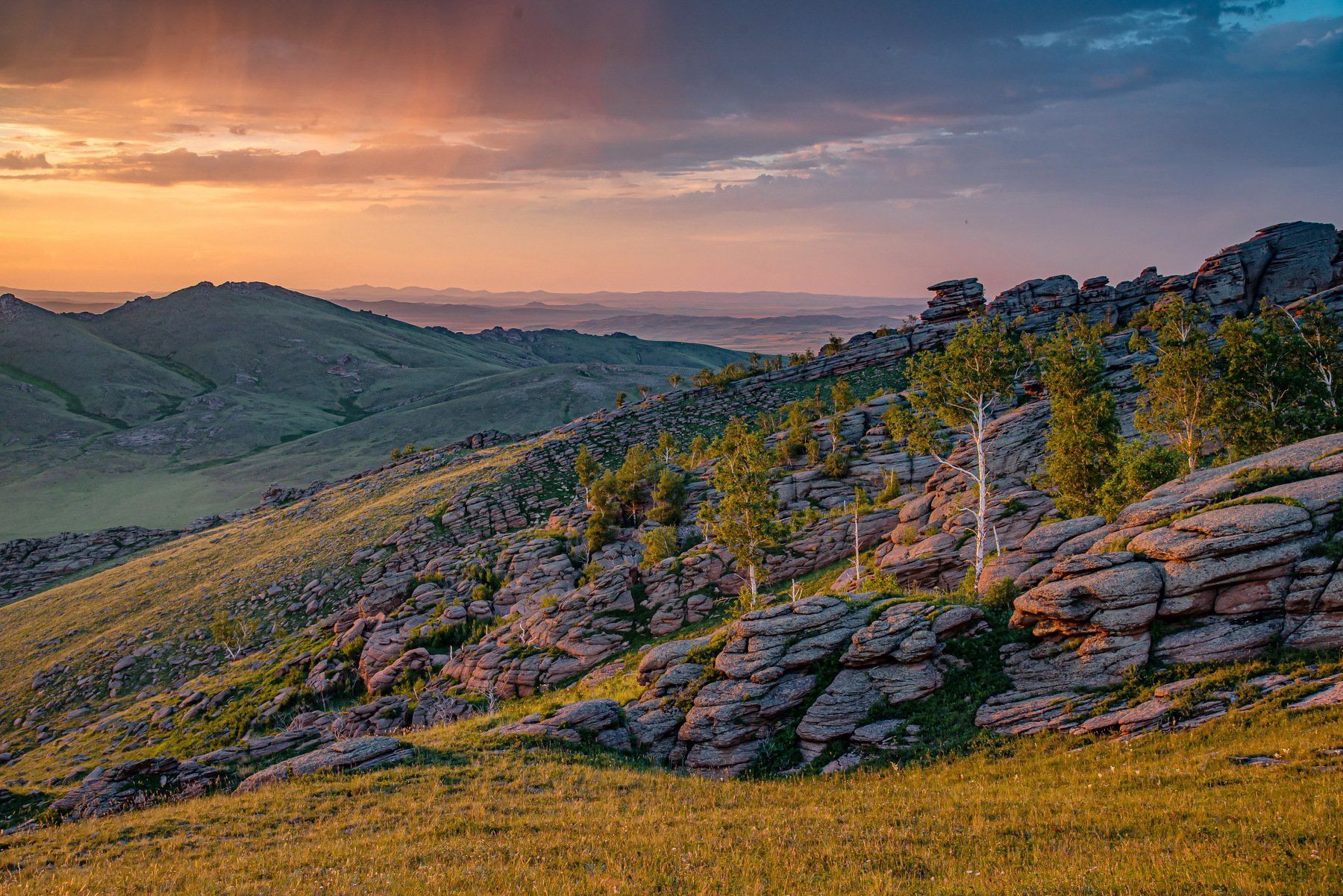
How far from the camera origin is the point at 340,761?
84.0 feet

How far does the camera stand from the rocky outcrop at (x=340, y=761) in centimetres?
2508

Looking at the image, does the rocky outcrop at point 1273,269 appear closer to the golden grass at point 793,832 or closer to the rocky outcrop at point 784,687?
the rocky outcrop at point 784,687

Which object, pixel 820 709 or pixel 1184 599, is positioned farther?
pixel 820 709

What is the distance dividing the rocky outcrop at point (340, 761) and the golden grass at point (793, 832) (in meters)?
1.68

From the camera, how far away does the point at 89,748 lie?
46531mm

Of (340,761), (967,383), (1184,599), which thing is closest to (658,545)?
(967,383)

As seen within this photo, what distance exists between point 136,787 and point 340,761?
28.5 ft

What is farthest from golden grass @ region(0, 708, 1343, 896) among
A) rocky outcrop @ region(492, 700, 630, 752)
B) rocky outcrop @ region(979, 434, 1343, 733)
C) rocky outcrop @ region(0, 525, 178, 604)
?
rocky outcrop @ region(0, 525, 178, 604)

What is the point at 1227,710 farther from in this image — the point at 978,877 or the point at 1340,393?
the point at 1340,393

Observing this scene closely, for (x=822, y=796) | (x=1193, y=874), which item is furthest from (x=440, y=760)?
(x=1193, y=874)

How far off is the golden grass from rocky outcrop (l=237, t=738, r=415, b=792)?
168 centimetres

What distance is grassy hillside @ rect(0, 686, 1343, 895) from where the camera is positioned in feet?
42.7

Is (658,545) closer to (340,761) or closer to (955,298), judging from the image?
(340,761)

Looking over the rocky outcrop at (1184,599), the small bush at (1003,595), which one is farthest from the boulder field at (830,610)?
the small bush at (1003,595)
